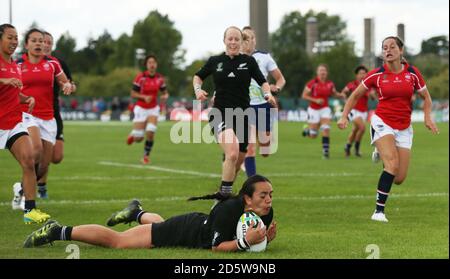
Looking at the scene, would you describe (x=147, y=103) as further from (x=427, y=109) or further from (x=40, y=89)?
(x=427, y=109)

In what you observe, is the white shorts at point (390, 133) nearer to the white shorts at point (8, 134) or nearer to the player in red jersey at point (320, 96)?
the white shorts at point (8, 134)

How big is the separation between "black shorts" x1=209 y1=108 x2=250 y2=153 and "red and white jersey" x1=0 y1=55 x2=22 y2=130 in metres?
2.85

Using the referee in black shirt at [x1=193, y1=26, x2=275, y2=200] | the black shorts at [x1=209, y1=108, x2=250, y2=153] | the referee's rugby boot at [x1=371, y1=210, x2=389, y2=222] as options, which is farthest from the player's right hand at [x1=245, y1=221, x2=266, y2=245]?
the black shorts at [x1=209, y1=108, x2=250, y2=153]

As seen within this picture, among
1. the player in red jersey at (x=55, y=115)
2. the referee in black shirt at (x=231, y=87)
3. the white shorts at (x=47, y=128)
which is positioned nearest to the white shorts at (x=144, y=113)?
the player in red jersey at (x=55, y=115)

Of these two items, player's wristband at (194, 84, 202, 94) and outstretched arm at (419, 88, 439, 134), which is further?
player's wristband at (194, 84, 202, 94)

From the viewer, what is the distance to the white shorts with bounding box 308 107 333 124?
29141mm

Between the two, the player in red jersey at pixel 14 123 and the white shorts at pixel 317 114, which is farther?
the white shorts at pixel 317 114

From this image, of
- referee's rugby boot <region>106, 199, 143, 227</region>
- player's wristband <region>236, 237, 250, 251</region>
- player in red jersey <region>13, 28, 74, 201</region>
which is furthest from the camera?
player in red jersey <region>13, 28, 74, 201</region>

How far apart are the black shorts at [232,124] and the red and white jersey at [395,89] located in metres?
1.93

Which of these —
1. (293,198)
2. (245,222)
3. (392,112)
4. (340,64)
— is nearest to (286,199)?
(293,198)

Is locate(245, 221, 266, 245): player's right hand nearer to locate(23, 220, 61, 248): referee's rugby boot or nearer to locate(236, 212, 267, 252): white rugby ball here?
locate(236, 212, 267, 252): white rugby ball

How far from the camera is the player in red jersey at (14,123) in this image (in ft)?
40.6
